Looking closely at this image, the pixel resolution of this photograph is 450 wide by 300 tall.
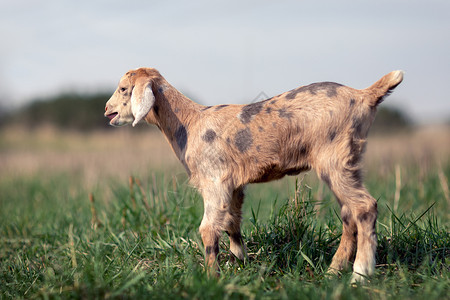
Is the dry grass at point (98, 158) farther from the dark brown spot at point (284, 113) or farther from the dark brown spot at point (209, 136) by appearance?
the dark brown spot at point (284, 113)

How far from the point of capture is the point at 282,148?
138 inches

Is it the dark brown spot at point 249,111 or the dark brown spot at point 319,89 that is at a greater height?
the dark brown spot at point 319,89

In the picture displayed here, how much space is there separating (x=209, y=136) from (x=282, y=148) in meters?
0.65

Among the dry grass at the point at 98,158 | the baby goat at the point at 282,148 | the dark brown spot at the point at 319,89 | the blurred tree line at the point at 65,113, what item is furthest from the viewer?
the blurred tree line at the point at 65,113

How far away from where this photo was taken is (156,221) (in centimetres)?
507

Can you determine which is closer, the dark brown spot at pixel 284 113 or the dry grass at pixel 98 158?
the dark brown spot at pixel 284 113

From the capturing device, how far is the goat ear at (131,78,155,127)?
371cm

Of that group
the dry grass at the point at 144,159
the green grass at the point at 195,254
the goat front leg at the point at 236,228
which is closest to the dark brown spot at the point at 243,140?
the goat front leg at the point at 236,228

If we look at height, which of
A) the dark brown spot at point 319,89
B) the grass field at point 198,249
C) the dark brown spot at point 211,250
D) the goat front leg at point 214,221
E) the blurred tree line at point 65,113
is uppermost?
the dark brown spot at point 319,89

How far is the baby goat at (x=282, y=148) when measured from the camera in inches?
133

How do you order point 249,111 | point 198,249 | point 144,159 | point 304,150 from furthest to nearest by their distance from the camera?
1. point 144,159
2. point 198,249
3. point 249,111
4. point 304,150

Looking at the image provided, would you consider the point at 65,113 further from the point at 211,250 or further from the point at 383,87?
the point at 383,87

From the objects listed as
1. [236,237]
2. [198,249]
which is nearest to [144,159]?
[198,249]

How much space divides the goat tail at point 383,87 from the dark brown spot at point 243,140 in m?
1.01
